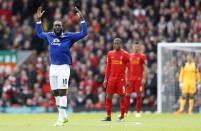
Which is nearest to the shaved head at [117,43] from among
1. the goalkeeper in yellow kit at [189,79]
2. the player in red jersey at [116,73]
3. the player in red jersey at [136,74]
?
the player in red jersey at [116,73]

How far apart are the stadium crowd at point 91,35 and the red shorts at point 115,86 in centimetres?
900

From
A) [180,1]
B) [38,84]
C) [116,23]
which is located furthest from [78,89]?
[180,1]

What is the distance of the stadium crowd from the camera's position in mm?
34000

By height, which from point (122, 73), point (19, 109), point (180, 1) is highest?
point (180, 1)

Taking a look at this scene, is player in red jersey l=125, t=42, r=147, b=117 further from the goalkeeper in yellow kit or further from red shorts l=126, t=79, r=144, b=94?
the goalkeeper in yellow kit

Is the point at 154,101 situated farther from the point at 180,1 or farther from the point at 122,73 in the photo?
the point at 122,73

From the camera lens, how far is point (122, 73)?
78.2 ft

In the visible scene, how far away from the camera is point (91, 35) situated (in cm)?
3706

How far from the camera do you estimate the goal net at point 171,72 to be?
31953 millimetres

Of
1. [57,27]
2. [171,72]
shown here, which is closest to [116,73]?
[57,27]

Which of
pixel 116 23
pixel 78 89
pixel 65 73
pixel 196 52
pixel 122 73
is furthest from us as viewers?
pixel 116 23

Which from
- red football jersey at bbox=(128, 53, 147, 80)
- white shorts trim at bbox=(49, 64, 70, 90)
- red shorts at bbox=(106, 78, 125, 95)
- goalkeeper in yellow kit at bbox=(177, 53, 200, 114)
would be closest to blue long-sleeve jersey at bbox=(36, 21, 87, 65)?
white shorts trim at bbox=(49, 64, 70, 90)

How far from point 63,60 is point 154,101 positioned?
1356 cm

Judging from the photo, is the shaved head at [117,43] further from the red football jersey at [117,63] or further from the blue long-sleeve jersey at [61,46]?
the blue long-sleeve jersey at [61,46]
